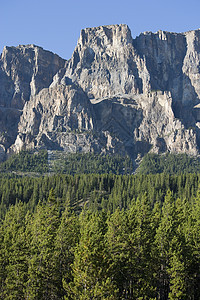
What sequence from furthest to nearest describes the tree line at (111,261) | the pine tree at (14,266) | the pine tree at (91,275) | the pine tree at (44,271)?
the pine tree at (14,266), the pine tree at (44,271), the tree line at (111,261), the pine tree at (91,275)

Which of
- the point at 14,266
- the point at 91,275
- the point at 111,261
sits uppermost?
the point at 91,275

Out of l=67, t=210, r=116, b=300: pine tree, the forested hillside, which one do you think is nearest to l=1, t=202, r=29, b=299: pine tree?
the forested hillside

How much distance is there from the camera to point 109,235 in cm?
6025

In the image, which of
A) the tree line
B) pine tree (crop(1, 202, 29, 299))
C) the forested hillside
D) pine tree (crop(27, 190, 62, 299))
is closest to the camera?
the forested hillside

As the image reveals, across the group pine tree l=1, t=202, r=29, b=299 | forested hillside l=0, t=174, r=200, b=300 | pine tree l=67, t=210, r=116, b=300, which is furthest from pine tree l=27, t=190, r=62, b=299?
pine tree l=67, t=210, r=116, b=300

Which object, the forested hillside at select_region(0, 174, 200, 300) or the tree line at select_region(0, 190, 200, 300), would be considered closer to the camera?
the forested hillside at select_region(0, 174, 200, 300)

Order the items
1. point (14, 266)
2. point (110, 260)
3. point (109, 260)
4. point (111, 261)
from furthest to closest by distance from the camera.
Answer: point (111, 261)
point (14, 266)
point (110, 260)
point (109, 260)

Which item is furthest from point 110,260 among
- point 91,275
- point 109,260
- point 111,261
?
point 91,275

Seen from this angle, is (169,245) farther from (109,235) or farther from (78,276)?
(78,276)

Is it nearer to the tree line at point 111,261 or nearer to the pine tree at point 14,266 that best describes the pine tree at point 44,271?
the tree line at point 111,261

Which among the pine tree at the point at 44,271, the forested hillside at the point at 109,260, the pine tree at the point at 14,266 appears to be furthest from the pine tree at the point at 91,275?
the pine tree at the point at 14,266

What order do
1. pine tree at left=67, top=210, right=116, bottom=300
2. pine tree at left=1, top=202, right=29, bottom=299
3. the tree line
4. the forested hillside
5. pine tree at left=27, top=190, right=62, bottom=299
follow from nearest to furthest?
pine tree at left=67, top=210, right=116, bottom=300 → the forested hillside → the tree line → pine tree at left=27, top=190, right=62, bottom=299 → pine tree at left=1, top=202, right=29, bottom=299

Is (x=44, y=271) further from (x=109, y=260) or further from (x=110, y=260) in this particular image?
(x=109, y=260)

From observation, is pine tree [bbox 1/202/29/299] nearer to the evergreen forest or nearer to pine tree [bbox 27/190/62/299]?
the evergreen forest
